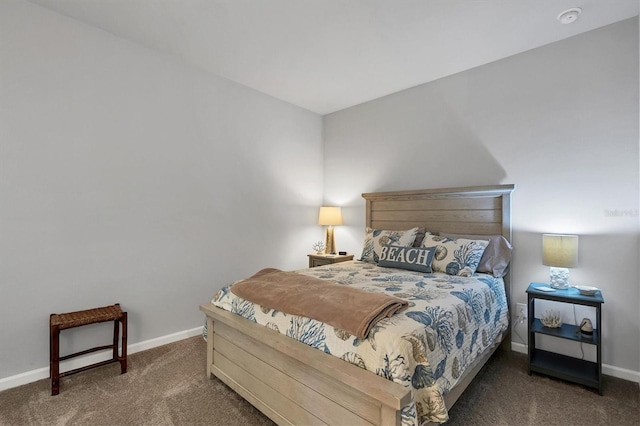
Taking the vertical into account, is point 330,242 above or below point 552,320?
above

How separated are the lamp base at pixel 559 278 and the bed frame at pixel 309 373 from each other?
391 mm

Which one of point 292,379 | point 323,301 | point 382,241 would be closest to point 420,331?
point 323,301

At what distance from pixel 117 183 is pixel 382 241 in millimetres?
2497

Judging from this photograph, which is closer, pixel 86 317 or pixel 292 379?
pixel 292 379

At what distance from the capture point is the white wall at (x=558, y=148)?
2.33 meters

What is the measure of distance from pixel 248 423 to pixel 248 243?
80.3 inches

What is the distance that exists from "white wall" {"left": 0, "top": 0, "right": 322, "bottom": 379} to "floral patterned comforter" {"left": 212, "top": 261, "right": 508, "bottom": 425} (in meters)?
1.04

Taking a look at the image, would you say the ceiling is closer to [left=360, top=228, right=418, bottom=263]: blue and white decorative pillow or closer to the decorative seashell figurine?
[left=360, top=228, right=418, bottom=263]: blue and white decorative pillow

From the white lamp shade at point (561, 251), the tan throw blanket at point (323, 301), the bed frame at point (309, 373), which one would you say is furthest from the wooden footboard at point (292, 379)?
the white lamp shade at point (561, 251)

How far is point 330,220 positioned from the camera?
4070 mm

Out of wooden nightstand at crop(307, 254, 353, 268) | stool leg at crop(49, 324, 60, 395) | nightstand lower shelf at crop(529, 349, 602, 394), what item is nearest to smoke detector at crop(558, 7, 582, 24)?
nightstand lower shelf at crop(529, 349, 602, 394)

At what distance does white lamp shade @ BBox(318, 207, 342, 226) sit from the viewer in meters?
4.07

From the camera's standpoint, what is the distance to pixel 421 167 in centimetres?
349

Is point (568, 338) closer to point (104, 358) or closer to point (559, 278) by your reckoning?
point (559, 278)
